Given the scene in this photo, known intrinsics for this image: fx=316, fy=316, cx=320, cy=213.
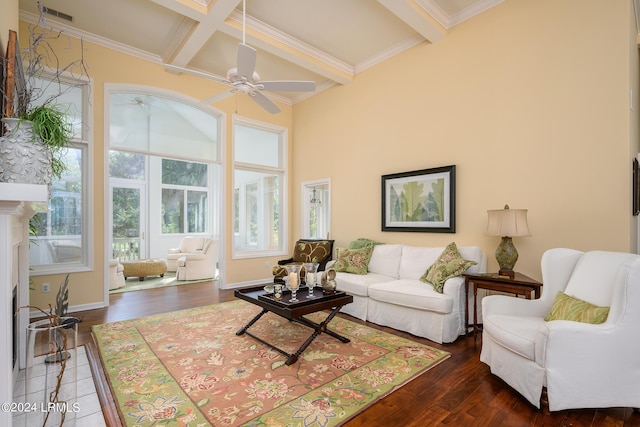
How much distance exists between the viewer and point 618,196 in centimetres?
288

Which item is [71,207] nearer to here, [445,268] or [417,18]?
[445,268]

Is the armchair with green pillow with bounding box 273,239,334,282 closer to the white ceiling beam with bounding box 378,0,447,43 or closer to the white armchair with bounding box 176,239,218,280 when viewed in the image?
the white armchair with bounding box 176,239,218,280

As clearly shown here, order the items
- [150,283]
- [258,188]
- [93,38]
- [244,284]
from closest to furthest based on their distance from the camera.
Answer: [93,38] < [244,284] < [150,283] < [258,188]

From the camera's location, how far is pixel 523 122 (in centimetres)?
A: 346

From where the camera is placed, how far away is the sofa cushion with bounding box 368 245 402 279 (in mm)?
4273

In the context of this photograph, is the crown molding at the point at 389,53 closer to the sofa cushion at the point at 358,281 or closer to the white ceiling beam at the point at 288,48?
the white ceiling beam at the point at 288,48

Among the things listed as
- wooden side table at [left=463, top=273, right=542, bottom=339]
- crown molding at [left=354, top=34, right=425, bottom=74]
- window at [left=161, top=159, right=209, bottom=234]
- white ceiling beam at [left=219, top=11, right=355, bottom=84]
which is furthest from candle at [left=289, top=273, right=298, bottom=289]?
window at [left=161, top=159, right=209, bottom=234]

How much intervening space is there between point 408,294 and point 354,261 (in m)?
1.13

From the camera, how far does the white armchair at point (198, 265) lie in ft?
21.2

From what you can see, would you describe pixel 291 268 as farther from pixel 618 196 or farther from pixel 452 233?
pixel 618 196

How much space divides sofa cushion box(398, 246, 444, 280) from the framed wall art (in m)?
0.35

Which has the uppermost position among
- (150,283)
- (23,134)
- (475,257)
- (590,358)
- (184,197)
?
(184,197)

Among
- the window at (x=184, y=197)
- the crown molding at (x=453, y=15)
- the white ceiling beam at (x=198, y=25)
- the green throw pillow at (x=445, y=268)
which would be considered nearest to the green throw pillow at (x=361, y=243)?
the green throw pillow at (x=445, y=268)

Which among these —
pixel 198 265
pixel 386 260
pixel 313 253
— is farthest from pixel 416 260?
pixel 198 265
